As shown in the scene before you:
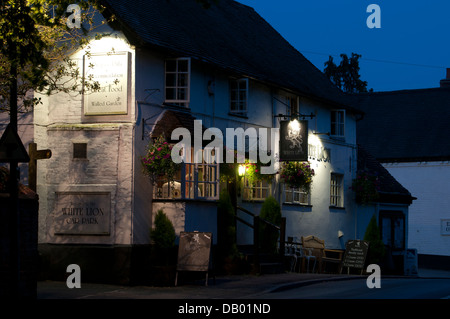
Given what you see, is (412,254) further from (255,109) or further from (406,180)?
(255,109)

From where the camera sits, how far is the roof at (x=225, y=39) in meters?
21.4

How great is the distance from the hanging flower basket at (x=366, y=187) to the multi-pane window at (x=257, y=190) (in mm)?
6568

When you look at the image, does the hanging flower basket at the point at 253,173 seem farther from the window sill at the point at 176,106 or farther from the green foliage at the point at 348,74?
the green foliage at the point at 348,74

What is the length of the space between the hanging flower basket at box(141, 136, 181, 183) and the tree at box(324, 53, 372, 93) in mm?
52761

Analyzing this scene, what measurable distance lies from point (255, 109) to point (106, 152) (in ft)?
22.6

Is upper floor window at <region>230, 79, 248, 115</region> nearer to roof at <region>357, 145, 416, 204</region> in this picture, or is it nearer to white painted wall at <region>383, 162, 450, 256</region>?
roof at <region>357, 145, 416, 204</region>

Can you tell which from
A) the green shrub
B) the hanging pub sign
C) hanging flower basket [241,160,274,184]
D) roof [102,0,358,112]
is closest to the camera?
roof [102,0,358,112]

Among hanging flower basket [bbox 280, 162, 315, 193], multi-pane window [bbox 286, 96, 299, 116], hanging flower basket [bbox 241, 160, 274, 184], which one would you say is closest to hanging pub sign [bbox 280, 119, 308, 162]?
hanging flower basket [bbox 241, 160, 274, 184]

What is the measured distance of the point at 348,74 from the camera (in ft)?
237

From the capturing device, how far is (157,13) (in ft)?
77.4

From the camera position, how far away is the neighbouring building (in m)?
42.3

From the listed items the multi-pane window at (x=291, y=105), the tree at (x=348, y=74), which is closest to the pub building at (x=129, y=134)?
the multi-pane window at (x=291, y=105)

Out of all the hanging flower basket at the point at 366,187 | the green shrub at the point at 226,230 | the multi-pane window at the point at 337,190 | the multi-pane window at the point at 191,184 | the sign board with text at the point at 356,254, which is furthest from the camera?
the hanging flower basket at the point at 366,187
